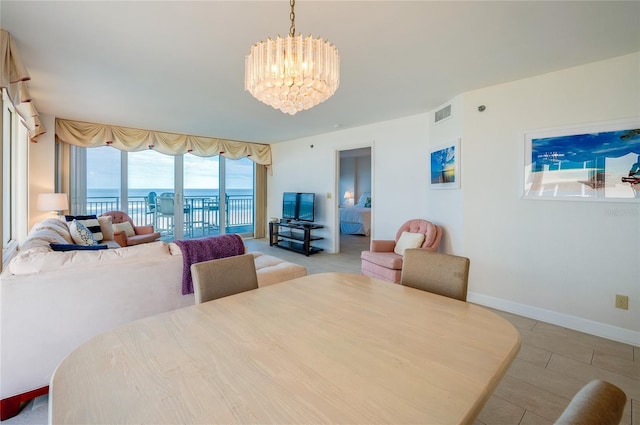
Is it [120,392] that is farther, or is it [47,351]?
[47,351]

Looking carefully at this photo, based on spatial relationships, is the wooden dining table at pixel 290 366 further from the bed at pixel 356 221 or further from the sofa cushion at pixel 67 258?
the bed at pixel 356 221

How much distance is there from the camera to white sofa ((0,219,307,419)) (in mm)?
1650

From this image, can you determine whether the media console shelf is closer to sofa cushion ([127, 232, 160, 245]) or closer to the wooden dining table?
sofa cushion ([127, 232, 160, 245])

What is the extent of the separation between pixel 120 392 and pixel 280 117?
426 cm

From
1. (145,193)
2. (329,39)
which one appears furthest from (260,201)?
(329,39)

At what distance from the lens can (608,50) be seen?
233 centimetres

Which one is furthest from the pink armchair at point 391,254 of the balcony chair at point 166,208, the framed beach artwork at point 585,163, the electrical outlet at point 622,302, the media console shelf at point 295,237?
the balcony chair at point 166,208

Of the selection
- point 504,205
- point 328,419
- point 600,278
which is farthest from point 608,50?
point 328,419

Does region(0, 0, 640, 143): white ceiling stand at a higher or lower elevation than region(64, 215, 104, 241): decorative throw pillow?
higher

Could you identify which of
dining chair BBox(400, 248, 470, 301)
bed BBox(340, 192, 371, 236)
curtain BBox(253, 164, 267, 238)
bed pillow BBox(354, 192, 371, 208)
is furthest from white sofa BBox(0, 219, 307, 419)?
bed pillow BBox(354, 192, 371, 208)

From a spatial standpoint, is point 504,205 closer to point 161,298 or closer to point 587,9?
point 587,9

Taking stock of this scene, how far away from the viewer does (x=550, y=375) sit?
2.01 m

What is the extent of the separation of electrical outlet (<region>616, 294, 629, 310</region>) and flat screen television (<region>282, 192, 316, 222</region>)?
445 centimetres

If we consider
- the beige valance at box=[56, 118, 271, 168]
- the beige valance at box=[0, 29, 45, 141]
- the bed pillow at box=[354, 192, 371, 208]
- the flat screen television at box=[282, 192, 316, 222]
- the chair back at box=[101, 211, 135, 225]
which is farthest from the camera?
the bed pillow at box=[354, 192, 371, 208]
